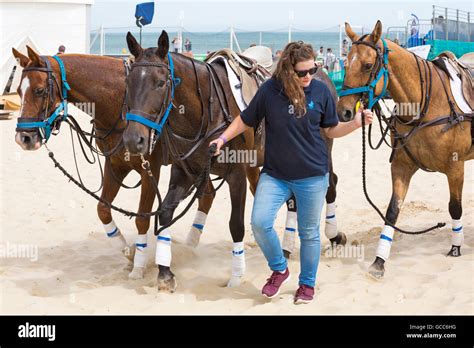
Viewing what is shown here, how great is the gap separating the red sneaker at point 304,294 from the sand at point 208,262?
60 mm

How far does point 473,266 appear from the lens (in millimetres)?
6223

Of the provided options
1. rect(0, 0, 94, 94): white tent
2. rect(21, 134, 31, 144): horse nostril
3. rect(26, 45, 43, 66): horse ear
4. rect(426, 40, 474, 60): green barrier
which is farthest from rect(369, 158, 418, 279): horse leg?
rect(0, 0, 94, 94): white tent

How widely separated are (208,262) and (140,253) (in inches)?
32.1

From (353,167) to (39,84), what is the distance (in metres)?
6.75

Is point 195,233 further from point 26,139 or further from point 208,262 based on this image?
point 26,139

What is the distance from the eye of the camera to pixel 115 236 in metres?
6.95

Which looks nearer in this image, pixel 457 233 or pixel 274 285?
pixel 274 285

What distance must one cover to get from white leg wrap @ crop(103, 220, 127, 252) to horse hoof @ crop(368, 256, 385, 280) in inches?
96.5

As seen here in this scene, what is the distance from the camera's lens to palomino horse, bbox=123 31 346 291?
200 inches

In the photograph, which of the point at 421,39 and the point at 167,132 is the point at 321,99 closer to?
the point at 167,132

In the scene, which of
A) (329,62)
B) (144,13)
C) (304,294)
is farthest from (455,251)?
(329,62)

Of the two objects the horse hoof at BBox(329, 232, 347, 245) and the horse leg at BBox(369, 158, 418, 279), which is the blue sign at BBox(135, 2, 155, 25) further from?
the horse hoof at BBox(329, 232, 347, 245)

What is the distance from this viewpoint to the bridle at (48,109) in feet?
18.4

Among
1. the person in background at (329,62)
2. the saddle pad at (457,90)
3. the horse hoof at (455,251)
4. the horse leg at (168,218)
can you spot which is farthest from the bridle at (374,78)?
the person in background at (329,62)
